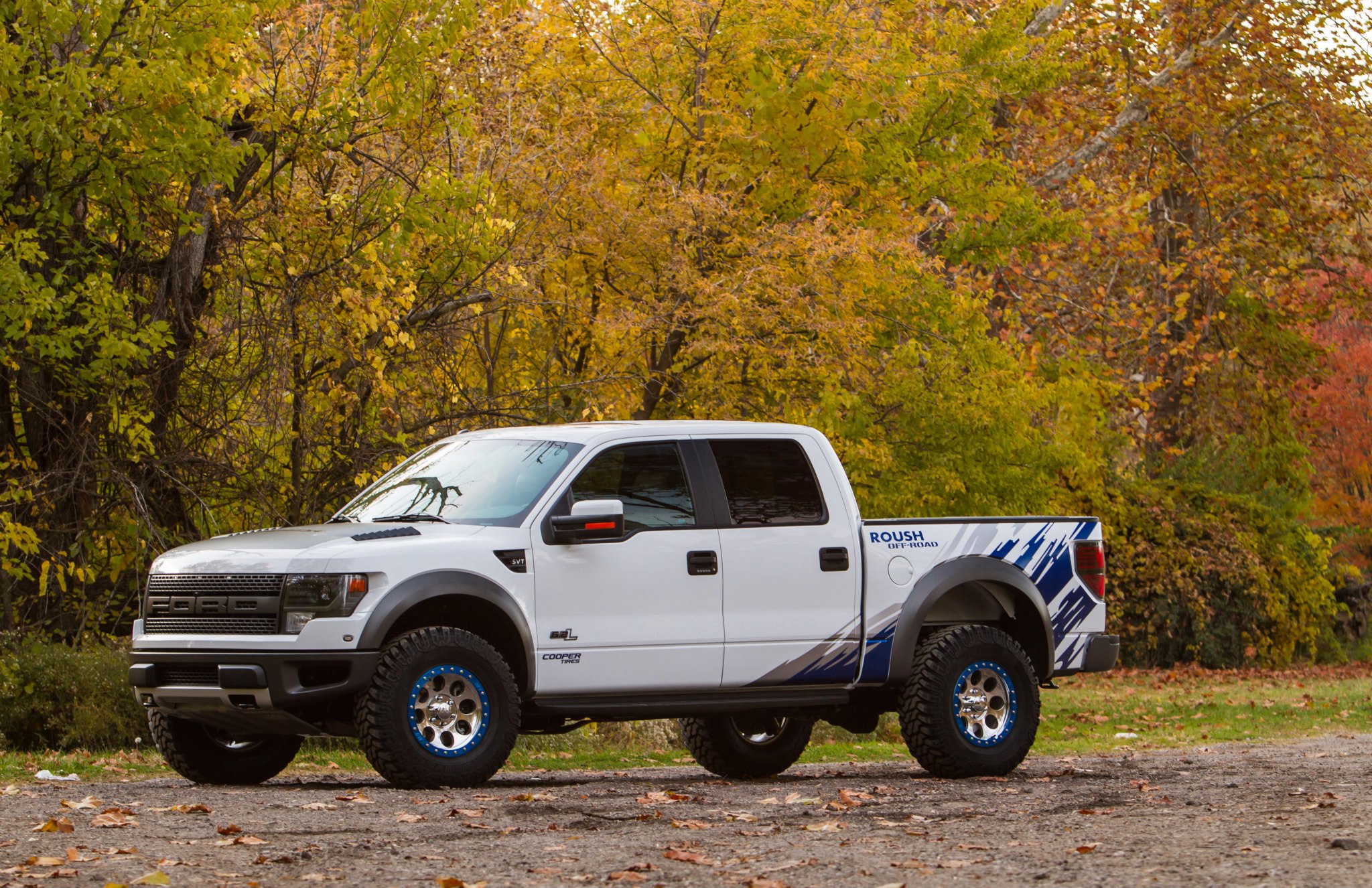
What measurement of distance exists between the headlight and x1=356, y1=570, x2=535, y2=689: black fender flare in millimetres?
142

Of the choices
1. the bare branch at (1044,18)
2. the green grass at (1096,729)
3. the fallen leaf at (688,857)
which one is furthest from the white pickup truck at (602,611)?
the bare branch at (1044,18)

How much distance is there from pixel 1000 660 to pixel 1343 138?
2430 cm

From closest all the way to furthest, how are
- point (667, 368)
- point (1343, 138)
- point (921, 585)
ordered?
point (921, 585) → point (667, 368) → point (1343, 138)

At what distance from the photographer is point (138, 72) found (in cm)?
1255

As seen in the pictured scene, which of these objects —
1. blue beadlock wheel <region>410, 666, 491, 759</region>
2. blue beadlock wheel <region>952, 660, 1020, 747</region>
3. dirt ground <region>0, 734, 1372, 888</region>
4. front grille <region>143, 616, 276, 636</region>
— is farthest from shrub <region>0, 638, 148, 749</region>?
blue beadlock wheel <region>952, 660, 1020, 747</region>

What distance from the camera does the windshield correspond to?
970cm

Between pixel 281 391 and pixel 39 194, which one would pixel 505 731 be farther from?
pixel 39 194

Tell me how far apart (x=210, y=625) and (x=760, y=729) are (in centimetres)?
399

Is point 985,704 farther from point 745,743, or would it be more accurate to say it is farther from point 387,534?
point 387,534

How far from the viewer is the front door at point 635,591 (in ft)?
31.1

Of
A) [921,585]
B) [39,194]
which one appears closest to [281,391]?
[39,194]

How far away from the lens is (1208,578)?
2828 centimetres

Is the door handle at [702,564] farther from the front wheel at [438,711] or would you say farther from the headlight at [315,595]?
the headlight at [315,595]

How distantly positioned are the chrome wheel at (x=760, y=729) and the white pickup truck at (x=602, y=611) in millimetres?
226
